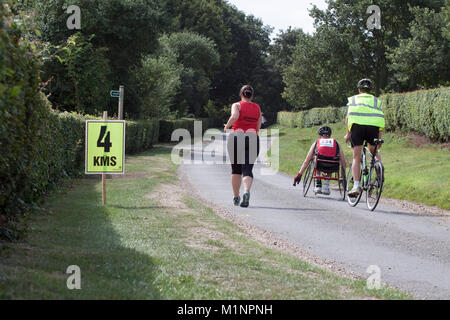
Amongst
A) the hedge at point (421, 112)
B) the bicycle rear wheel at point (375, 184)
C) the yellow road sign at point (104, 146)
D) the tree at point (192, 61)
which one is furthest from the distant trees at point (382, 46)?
the yellow road sign at point (104, 146)

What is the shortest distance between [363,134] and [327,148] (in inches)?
75.1

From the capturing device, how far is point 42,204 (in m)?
10.1

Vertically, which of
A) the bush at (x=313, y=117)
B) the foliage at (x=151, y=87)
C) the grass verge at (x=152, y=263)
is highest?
the foliage at (x=151, y=87)

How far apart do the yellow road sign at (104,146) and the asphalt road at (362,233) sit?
93.8 inches

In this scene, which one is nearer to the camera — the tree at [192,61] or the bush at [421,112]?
the bush at [421,112]

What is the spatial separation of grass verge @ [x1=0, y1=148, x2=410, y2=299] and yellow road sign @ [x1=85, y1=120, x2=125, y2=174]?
1.61m

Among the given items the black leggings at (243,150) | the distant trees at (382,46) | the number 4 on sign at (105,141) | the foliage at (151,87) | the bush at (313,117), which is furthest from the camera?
the bush at (313,117)

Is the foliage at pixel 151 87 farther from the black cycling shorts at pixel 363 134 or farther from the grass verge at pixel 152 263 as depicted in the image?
the grass verge at pixel 152 263

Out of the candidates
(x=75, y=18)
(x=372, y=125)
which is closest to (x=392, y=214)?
(x=372, y=125)

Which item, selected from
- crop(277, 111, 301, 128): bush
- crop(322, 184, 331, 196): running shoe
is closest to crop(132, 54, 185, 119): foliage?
crop(277, 111, 301, 128): bush

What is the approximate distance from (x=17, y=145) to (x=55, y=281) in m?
2.05

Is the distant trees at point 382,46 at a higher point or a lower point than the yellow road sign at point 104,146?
higher

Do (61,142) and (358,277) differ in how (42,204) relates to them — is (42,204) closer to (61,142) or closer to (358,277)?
(61,142)

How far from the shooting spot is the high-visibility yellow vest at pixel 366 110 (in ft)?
35.3
